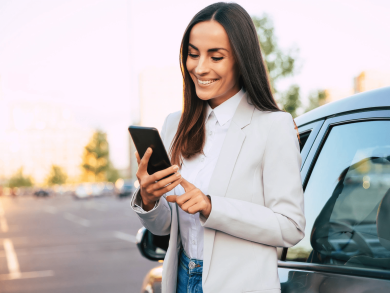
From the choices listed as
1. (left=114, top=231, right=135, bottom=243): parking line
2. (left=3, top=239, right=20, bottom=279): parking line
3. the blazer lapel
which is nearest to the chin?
the blazer lapel

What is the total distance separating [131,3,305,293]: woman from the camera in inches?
51.8

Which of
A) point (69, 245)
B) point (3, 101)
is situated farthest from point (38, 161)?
point (69, 245)

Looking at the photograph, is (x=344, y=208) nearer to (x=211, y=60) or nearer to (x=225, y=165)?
(x=225, y=165)

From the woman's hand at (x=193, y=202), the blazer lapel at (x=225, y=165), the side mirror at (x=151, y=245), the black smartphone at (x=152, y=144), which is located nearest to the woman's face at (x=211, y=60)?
the blazer lapel at (x=225, y=165)

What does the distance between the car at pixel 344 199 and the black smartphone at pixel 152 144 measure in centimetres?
68

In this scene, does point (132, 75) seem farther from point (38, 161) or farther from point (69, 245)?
point (38, 161)

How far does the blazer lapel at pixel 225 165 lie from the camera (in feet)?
4.49

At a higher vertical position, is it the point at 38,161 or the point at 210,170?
the point at 210,170

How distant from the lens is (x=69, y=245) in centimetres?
1030

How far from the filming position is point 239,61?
1452mm

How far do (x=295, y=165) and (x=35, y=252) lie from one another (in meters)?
9.29

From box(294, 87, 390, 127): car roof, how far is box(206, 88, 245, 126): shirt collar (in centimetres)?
40

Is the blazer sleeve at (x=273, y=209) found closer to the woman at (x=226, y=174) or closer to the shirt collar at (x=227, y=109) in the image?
the woman at (x=226, y=174)

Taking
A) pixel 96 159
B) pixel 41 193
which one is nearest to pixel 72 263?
pixel 41 193
